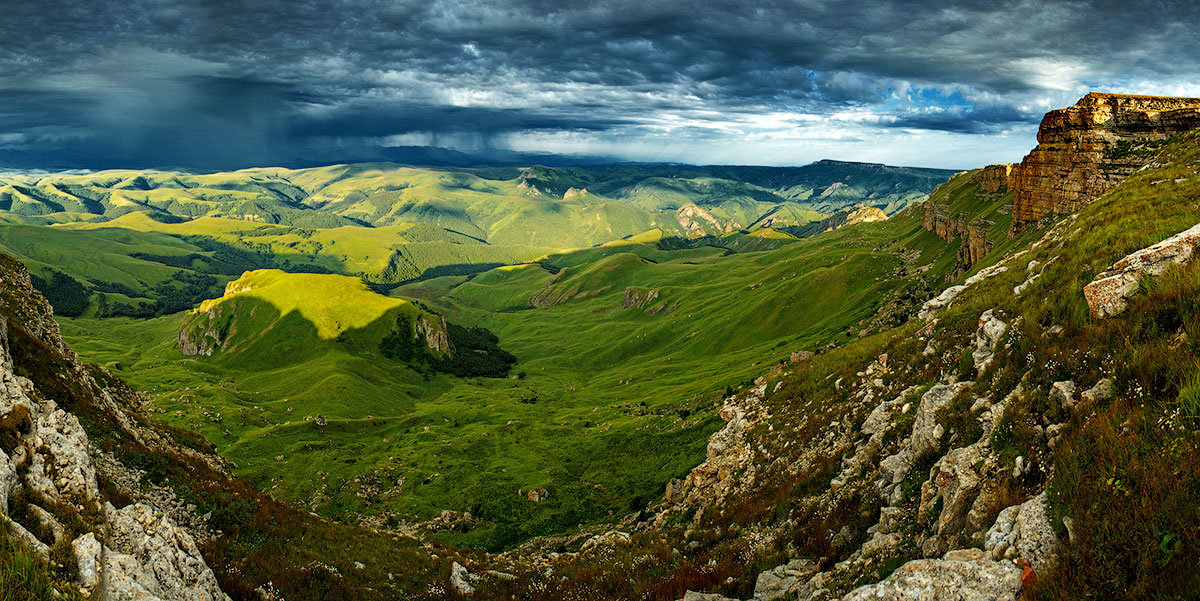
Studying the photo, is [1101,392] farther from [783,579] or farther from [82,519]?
[82,519]

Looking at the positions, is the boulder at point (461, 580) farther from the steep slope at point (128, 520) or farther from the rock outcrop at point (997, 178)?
the rock outcrop at point (997, 178)

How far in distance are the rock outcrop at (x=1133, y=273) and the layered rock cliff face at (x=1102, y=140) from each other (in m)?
57.1

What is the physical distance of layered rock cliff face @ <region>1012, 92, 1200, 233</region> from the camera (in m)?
58.7

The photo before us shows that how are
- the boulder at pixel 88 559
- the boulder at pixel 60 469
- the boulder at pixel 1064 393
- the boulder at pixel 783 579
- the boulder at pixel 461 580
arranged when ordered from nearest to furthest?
the boulder at pixel 88 559 < the boulder at pixel 1064 393 < the boulder at pixel 60 469 < the boulder at pixel 783 579 < the boulder at pixel 461 580

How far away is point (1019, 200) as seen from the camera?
73.2 meters

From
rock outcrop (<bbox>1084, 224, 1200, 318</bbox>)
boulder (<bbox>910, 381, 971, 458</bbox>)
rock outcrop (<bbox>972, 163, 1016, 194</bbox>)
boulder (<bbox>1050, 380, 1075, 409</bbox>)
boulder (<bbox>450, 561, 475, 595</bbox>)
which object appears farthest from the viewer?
rock outcrop (<bbox>972, 163, 1016, 194</bbox>)

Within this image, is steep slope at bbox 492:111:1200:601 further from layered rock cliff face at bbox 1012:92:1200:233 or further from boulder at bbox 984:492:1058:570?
layered rock cliff face at bbox 1012:92:1200:233

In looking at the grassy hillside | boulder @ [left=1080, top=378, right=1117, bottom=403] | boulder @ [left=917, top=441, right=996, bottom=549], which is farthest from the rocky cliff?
boulder @ [left=1080, top=378, right=1117, bottom=403]

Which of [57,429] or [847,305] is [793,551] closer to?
[57,429]

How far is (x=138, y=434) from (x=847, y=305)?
4454 inches

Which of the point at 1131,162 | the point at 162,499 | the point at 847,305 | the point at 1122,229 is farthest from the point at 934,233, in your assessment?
the point at 162,499

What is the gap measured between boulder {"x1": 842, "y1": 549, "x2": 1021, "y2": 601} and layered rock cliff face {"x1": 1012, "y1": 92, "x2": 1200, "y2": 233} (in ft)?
221

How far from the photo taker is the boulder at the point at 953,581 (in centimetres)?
981

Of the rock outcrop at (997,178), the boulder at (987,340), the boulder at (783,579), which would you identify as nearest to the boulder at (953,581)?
the boulder at (783,579)
